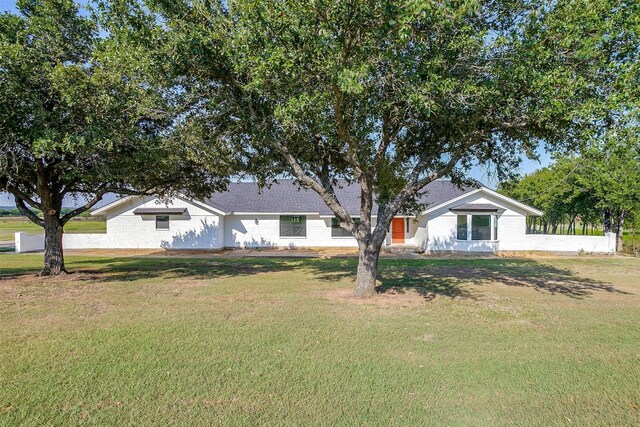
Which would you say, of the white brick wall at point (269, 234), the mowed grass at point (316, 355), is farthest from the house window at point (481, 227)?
the mowed grass at point (316, 355)

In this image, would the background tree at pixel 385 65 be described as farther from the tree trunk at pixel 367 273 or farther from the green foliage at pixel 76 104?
the tree trunk at pixel 367 273

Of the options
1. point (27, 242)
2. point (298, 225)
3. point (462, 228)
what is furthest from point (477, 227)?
point (27, 242)

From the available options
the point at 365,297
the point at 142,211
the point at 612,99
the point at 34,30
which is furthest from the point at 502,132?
the point at 142,211

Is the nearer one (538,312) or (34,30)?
(538,312)

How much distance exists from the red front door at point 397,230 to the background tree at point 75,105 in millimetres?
16709

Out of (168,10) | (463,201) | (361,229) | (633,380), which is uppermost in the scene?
(168,10)

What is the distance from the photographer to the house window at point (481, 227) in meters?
21.5

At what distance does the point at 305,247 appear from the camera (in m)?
23.3

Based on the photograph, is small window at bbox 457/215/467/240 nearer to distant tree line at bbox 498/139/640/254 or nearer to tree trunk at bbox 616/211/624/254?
distant tree line at bbox 498/139/640/254

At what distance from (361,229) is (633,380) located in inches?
226

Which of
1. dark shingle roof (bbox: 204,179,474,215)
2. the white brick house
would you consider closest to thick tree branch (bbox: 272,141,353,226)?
the white brick house

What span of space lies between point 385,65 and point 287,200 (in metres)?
18.2

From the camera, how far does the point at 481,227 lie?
70.9 ft

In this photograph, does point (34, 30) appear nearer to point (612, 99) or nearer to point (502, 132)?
point (502, 132)
